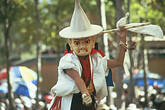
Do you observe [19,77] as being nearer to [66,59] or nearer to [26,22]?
[26,22]

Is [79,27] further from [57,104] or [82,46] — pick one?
[57,104]

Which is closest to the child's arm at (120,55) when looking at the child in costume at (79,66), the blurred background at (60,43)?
the child in costume at (79,66)

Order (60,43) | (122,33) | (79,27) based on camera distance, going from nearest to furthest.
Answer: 1. (79,27)
2. (122,33)
3. (60,43)

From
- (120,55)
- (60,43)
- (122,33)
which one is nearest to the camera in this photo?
(122,33)

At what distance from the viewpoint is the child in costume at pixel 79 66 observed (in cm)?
388

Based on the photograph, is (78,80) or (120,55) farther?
(120,55)

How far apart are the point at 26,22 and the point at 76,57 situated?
12.2 m

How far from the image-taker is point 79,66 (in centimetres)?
395

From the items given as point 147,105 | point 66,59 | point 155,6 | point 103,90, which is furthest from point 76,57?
point 155,6

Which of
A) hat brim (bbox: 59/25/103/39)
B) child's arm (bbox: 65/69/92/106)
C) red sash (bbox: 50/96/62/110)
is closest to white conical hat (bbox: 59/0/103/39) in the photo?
hat brim (bbox: 59/25/103/39)

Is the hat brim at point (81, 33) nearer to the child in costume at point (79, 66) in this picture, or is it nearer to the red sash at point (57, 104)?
the child in costume at point (79, 66)

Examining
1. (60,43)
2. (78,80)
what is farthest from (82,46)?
(60,43)

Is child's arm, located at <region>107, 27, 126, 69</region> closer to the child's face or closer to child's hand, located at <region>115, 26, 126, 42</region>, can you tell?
child's hand, located at <region>115, 26, 126, 42</region>

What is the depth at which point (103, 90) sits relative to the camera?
4.11m
